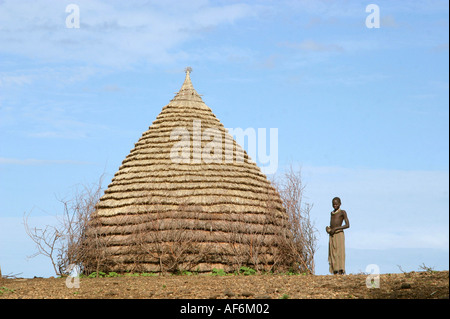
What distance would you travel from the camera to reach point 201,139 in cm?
2139

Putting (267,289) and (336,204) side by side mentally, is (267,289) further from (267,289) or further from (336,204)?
(336,204)

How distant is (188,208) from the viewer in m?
19.4

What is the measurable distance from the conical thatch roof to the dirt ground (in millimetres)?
4729

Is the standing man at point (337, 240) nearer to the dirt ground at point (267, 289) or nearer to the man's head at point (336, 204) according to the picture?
the man's head at point (336, 204)

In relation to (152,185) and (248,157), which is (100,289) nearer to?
(152,185)

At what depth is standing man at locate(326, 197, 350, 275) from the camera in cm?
1606

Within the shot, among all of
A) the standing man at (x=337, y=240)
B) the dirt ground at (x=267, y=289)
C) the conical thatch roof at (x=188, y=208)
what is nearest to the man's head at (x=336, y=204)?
the standing man at (x=337, y=240)

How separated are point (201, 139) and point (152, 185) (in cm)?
253

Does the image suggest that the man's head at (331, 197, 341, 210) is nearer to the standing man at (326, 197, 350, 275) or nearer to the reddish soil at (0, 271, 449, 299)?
the standing man at (326, 197, 350, 275)

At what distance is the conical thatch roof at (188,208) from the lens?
18984 millimetres

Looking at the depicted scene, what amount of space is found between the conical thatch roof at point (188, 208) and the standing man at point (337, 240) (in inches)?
141

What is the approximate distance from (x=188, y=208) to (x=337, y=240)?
5.32 m
